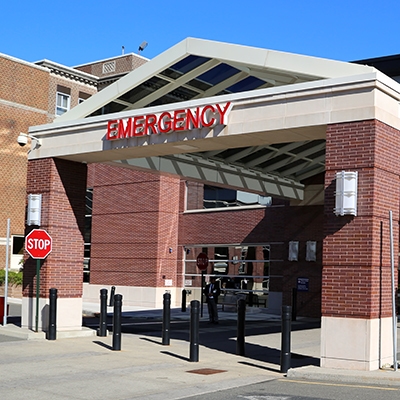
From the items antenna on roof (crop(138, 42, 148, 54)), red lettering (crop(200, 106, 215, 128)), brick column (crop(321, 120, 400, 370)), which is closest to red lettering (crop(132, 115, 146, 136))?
red lettering (crop(200, 106, 215, 128))

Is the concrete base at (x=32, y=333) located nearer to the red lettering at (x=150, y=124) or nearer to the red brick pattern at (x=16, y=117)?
the red lettering at (x=150, y=124)

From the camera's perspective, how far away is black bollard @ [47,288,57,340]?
1600 cm

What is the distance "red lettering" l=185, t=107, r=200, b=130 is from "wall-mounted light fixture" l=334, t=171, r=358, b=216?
3.64 metres

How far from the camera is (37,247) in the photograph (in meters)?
16.8

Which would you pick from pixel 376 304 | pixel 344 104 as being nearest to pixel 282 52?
pixel 344 104

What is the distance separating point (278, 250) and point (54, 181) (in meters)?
15.8

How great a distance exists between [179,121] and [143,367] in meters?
5.48

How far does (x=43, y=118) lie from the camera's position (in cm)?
4241

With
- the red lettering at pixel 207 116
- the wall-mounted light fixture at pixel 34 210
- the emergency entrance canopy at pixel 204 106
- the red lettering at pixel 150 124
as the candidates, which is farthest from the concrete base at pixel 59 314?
the red lettering at pixel 207 116

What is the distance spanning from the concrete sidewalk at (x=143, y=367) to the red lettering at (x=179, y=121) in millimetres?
4904

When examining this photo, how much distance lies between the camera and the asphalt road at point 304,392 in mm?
9820

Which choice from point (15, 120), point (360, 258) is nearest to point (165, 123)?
point (360, 258)

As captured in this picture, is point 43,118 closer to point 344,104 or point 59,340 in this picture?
point 59,340

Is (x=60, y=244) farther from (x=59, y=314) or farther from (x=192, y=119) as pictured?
(x=192, y=119)
